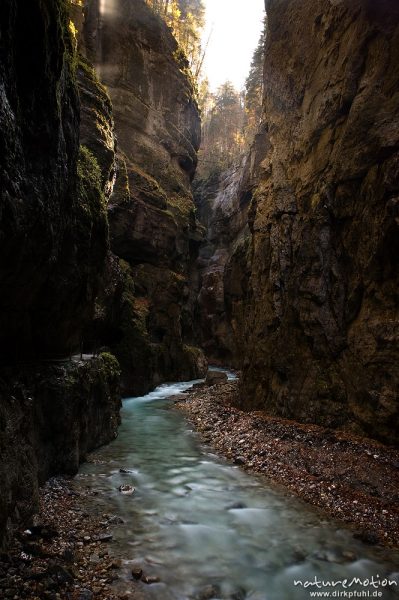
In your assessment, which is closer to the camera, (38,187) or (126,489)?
(38,187)

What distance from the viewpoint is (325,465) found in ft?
33.7

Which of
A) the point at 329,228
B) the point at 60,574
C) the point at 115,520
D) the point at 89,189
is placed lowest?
the point at 115,520

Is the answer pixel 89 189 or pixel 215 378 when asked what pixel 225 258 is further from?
pixel 89 189

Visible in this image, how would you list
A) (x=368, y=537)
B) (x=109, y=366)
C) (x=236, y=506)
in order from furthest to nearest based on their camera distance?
1. (x=109, y=366)
2. (x=236, y=506)
3. (x=368, y=537)

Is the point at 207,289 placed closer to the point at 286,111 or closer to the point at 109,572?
the point at 286,111

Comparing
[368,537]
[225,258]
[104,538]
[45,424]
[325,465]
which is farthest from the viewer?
[225,258]

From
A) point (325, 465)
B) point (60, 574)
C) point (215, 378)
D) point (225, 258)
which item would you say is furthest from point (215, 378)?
point (225, 258)

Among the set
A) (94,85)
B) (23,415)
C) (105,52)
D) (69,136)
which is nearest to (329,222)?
(69,136)

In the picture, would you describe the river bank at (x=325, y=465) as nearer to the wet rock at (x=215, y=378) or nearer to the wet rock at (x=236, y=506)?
the wet rock at (x=236, y=506)

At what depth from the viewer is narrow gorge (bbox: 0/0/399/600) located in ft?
20.7

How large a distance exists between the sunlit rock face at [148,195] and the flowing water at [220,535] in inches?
457

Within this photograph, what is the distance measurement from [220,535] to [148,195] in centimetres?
2821

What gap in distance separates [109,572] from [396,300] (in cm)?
883

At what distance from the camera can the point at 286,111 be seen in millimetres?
17750
